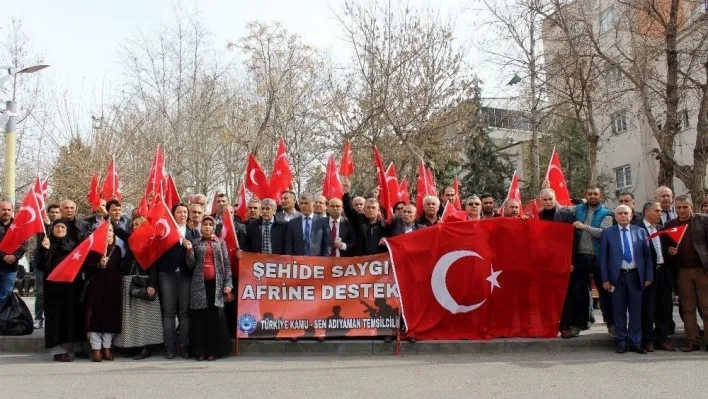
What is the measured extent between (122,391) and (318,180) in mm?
21652

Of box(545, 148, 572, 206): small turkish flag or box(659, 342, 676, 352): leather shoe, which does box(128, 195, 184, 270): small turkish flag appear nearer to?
box(659, 342, 676, 352): leather shoe

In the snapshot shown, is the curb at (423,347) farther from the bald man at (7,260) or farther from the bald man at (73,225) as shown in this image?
the bald man at (7,260)

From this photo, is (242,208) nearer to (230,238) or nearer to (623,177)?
(230,238)

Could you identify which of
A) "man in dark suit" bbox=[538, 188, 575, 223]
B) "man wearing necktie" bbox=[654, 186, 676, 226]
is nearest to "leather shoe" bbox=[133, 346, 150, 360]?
"man in dark suit" bbox=[538, 188, 575, 223]

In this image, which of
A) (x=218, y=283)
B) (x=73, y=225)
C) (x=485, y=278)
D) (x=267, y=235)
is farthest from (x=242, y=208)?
(x=485, y=278)

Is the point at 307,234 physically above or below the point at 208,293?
above

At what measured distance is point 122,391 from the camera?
629 cm

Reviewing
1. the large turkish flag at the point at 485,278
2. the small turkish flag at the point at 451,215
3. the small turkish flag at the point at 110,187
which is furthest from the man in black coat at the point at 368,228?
the small turkish flag at the point at 110,187

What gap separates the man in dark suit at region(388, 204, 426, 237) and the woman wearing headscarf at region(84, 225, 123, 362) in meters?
3.66

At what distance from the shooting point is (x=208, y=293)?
27.3 feet

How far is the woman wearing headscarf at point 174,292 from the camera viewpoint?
8.38 metres

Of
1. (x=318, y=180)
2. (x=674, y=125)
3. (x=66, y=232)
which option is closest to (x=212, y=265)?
(x=66, y=232)

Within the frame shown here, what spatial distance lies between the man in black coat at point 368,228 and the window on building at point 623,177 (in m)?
32.3

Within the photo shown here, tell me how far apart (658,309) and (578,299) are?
0.97 m
